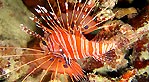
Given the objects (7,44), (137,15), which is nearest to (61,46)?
(7,44)

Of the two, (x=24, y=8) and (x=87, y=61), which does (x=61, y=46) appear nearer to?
(x=87, y=61)

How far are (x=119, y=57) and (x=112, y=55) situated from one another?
0.68ft

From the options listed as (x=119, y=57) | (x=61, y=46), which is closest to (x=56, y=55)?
(x=61, y=46)

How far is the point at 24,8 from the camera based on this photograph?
3.85 meters

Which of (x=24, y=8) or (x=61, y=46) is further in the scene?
(x=24, y=8)

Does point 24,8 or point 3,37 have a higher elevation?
point 24,8

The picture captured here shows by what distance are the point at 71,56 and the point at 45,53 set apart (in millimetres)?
366

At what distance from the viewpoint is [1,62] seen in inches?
110

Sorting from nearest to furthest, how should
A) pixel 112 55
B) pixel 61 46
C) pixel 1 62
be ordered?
pixel 1 62 < pixel 61 46 < pixel 112 55

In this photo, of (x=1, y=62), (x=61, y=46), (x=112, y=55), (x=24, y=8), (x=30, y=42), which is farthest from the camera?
(x=24, y=8)

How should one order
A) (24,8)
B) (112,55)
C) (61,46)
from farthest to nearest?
1. (24,8)
2. (112,55)
3. (61,46)

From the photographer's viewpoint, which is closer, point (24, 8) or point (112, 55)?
point (112, 55)

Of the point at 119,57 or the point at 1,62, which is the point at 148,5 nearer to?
the point at 119,57

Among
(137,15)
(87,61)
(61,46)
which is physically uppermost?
(137,15)
